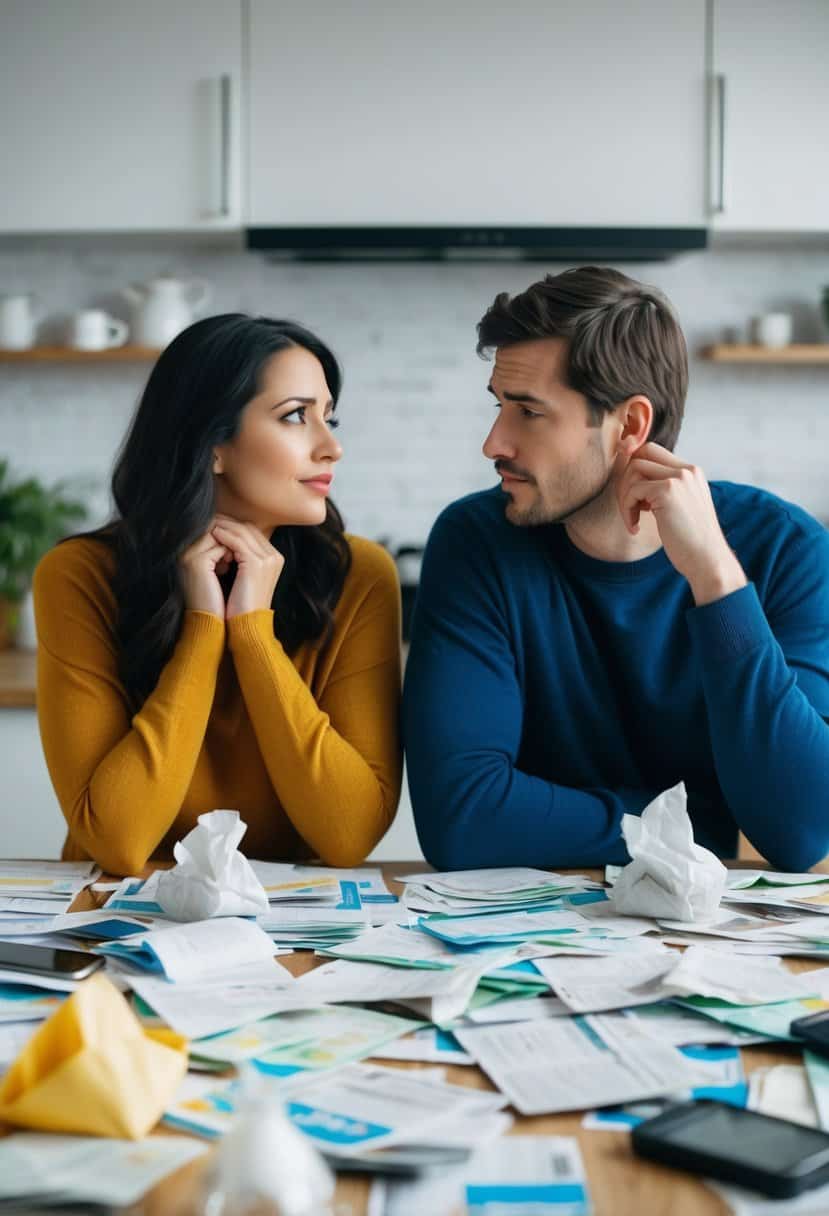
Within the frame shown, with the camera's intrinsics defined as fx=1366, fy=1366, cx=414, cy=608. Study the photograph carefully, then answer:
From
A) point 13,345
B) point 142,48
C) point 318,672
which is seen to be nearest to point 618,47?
point 142,48

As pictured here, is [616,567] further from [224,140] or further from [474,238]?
[224,140]

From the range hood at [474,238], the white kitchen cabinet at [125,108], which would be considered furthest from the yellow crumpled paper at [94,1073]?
the white kitchen cabinet at [125,108]

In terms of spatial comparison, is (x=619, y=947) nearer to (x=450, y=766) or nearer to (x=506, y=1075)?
(x=506, y=1075)

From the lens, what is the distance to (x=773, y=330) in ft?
11.0

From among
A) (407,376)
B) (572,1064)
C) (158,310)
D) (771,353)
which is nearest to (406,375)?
(407,376)

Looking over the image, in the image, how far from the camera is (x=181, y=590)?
5.79ft

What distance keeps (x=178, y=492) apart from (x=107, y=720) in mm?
321

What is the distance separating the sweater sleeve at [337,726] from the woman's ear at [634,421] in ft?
1.27

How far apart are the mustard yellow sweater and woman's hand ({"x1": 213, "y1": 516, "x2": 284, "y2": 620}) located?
2 centimetres

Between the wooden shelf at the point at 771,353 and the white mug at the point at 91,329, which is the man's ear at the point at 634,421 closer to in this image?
the wooden shelf at the point at 771,353

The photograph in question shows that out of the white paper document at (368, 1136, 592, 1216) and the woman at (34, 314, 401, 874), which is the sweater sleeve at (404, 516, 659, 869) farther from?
the white paper document at (368, 1136, 592, 1216)

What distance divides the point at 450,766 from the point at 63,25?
225cm

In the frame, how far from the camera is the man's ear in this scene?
1.81 metres

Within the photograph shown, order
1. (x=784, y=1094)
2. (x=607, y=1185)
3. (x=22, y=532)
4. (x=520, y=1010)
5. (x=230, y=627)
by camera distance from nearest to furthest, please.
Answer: (x=607, y=1185) → (x=784, y=1094) → (x=520, y=1010) → (x=230, y=627) → (x=22, y=532)
